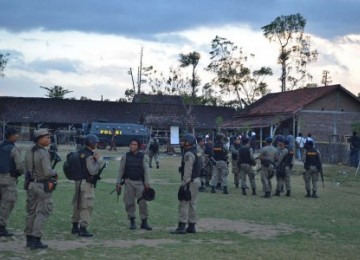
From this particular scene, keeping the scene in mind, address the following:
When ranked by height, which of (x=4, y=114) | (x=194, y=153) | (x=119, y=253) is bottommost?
(x=119, y=253)

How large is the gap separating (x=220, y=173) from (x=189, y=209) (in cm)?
725

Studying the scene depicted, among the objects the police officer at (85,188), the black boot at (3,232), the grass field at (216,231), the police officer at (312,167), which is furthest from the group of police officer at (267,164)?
the black boot at (3,232)

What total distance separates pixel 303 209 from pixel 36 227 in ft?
25.3

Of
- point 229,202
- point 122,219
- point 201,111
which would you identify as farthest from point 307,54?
point 122,219

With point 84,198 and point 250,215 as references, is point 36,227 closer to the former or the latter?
point 84,198

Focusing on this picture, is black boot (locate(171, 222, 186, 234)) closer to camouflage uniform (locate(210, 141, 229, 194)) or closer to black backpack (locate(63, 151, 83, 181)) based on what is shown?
black backpack (locate(63, 151, 83, 181))

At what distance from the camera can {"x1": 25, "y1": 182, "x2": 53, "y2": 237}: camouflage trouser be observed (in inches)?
337

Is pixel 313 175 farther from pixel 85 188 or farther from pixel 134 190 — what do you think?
pixel 85 188

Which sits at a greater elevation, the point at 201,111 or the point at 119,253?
the point at 201,111

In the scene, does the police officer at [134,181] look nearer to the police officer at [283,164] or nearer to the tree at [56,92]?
the police officer at [283,164]

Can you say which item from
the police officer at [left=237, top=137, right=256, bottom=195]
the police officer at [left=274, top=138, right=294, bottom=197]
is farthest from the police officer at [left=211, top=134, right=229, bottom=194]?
the police officer at [left=274, top=138, right=294, bottom=197]

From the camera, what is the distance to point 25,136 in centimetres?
5772

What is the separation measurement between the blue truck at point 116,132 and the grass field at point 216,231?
2974 cm

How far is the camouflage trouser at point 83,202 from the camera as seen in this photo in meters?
9.68
